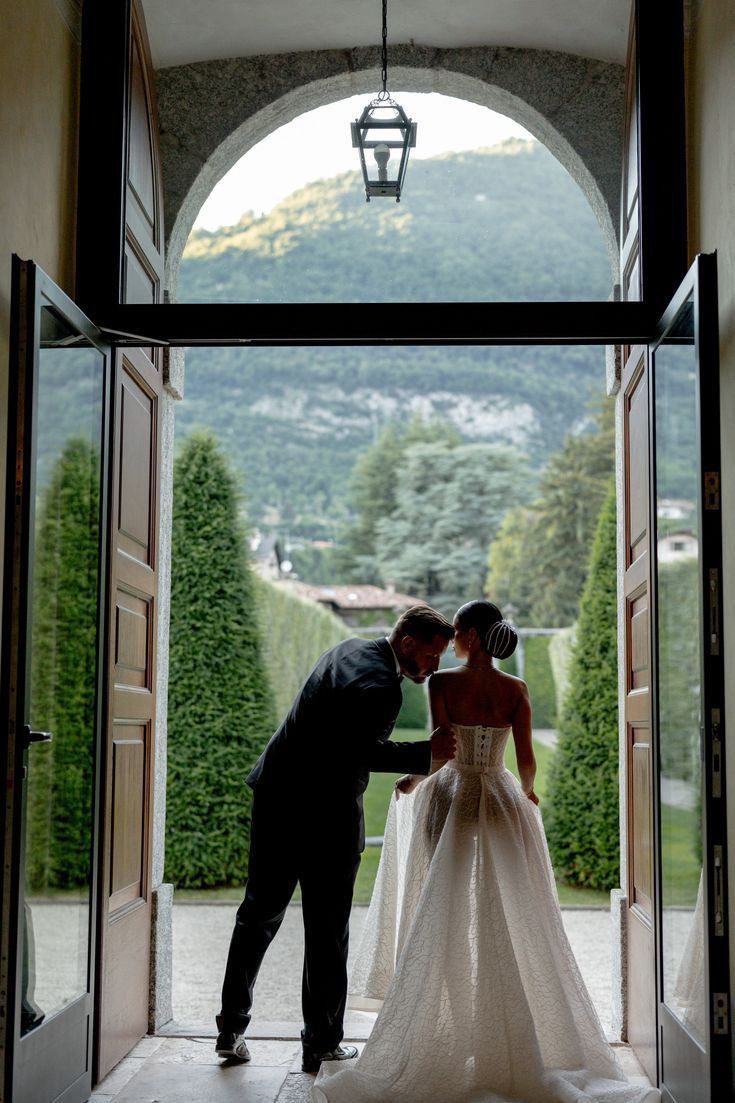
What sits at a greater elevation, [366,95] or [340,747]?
[366,95]

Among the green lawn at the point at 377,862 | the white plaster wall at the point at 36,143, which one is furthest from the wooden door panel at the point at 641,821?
the green lawn at the point at 377,862

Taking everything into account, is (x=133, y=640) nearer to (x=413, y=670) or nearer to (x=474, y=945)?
(x=413, y=670)

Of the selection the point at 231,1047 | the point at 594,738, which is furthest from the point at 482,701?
the point at 594,738

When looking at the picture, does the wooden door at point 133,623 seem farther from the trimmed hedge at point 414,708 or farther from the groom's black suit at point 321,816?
the trimmed hedge at point 414,708

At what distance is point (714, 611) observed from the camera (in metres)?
3.21

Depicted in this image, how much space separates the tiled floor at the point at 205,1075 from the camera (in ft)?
12.8

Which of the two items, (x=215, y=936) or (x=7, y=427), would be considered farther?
(x=215, y=936)

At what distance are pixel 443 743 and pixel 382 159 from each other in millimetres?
2189

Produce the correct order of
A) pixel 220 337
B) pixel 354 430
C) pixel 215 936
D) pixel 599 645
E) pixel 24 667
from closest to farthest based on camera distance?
1. pixel 24 667
2. pixel 220 337
3. pixel 215 936
4. pixel 599 645
5. pixel 354 430

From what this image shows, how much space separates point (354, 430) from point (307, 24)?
80.7 ft

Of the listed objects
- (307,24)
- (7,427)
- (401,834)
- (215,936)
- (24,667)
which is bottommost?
(215,936)

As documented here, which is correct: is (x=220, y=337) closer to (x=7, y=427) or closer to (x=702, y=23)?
(x=7, y=427)

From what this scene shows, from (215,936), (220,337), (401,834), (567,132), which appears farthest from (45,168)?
(215,936)

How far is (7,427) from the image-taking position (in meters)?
3.23
